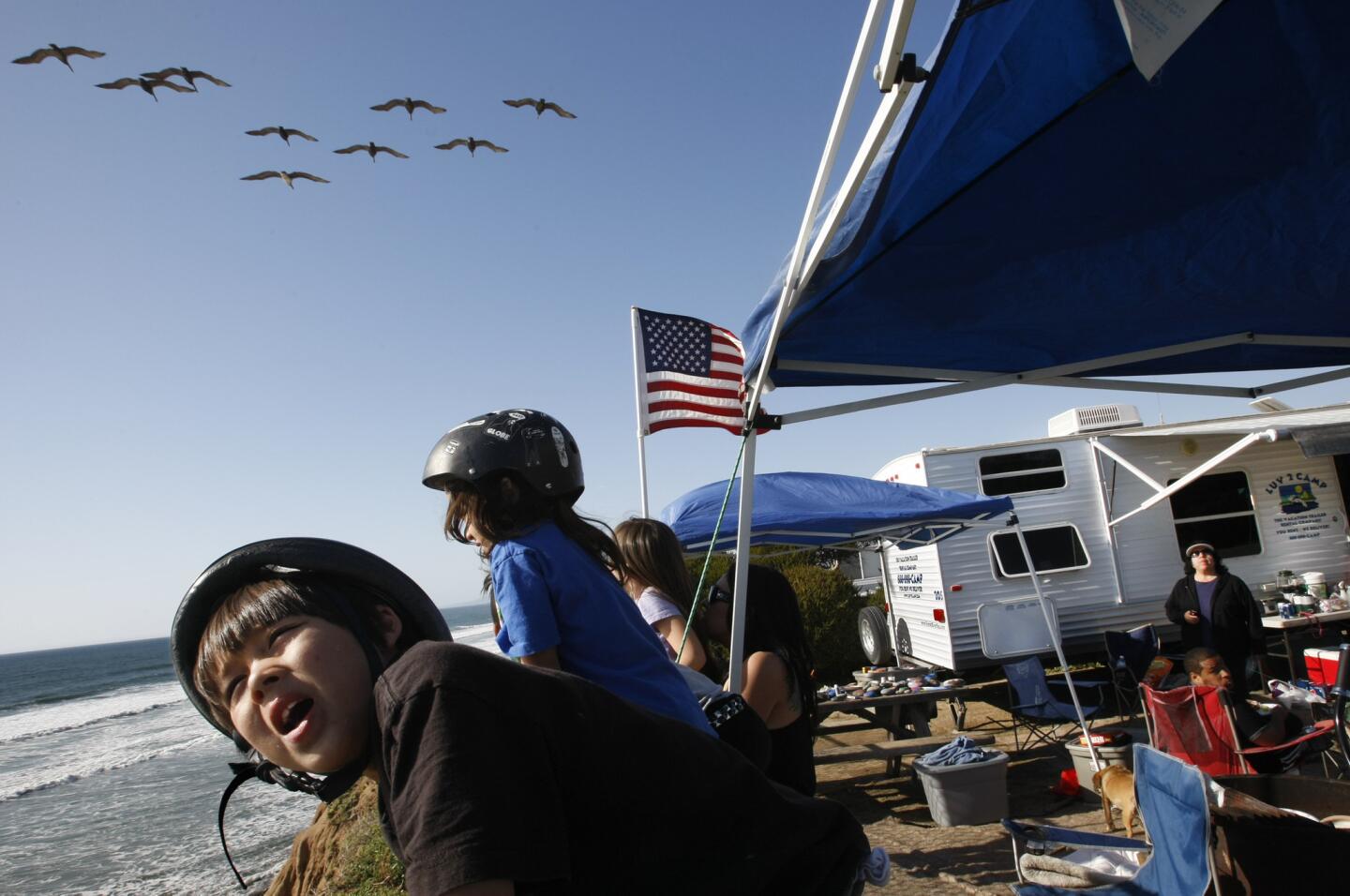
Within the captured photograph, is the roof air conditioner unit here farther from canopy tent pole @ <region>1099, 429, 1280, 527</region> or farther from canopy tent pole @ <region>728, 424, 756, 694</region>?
canopy tent pole @ <region>728, 424, 756, 694</region>

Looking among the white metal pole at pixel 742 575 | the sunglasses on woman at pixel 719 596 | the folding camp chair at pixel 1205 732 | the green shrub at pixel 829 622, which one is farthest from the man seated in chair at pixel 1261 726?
the green shrub at pixel 829 622

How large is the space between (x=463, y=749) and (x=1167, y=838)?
138 inches

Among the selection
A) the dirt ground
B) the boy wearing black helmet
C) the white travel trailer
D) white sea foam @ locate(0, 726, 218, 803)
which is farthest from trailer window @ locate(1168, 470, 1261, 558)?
white sea foam @ locate(0, 726, 218, 803)

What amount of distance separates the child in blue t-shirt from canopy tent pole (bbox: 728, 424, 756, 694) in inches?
71.2

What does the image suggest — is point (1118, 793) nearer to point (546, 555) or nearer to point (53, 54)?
point (546, 555)

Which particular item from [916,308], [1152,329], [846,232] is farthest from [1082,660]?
[846,232]

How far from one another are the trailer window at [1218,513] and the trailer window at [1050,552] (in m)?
1.43

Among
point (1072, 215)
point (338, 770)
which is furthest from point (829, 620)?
point (338, 770)

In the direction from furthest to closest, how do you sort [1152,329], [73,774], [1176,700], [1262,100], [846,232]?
[73,774] → [1176,700] → [1152,329] → [846,232] → [1262,100]

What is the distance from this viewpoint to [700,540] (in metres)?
7.67

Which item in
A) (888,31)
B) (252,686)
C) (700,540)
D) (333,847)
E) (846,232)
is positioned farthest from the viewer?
(333,847)

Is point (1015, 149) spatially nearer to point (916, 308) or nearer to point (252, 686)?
point (916, 308)

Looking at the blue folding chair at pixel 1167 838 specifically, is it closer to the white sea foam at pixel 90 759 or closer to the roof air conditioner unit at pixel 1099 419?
the roof air conditioner unit at pixel 1099 419

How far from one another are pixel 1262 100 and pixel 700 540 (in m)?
5.67
